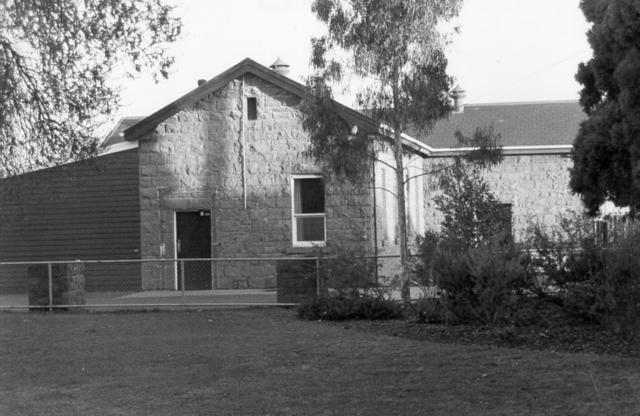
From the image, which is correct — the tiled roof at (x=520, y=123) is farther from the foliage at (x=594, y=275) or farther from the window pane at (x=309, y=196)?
the foliage at (x=594, y=275)

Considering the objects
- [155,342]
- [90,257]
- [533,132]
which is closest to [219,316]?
[155,342]

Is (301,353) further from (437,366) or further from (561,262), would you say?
(561,262)

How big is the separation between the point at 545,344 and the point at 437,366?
2.37 meters

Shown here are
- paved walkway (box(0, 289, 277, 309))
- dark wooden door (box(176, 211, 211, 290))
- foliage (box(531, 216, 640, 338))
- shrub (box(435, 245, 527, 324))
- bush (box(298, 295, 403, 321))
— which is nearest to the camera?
foliage (box(531, 216, 640, 338))

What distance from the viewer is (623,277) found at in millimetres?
12969

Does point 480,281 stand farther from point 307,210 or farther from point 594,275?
point 307,210

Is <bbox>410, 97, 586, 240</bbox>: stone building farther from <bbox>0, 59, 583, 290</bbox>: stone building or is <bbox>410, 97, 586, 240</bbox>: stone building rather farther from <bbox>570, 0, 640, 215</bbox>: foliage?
<bbox>570, 0, 640, 215</bbox>: foliage

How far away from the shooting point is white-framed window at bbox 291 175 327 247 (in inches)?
957

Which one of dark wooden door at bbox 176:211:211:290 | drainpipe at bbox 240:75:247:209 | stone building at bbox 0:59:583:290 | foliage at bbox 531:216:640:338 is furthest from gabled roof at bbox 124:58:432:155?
foliage at bbox 531:216:640:338

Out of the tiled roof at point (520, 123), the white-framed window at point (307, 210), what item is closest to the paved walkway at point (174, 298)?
the white-framed window at point (307, 210)

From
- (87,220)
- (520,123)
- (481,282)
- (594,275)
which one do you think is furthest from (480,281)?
(520,123)

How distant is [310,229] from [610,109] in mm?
10878

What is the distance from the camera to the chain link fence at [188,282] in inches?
688

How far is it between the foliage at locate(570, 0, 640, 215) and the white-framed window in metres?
9.30
